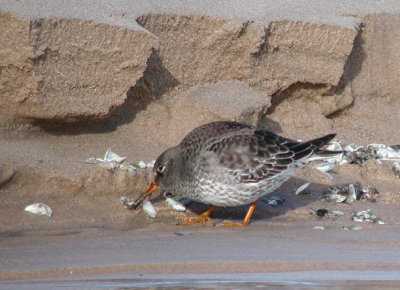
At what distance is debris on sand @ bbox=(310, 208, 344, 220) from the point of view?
7.47 meters

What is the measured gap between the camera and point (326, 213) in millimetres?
7492

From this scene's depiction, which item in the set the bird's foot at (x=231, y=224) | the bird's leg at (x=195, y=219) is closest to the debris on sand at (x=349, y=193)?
the bird's foot at (x=231, y=224)

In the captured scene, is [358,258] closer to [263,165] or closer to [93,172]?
[263,165]

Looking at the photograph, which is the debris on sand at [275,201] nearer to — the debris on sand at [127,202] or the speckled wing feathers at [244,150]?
the speckled wing feathers at [244,150]

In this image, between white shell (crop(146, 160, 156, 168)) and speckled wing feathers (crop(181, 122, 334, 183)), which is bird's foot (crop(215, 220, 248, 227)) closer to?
speckled wing feathers (crop(181, 122, 334, 183))

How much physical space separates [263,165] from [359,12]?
117 inches

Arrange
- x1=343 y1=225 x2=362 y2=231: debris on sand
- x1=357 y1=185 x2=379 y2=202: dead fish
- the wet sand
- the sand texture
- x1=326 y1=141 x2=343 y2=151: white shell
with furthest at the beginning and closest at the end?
x1=326 y1=141 x2=343 y2=151: white shell, x1=357 y1=185 x2=379 y2=202: dead fish, x1=343 y1=225 x2=362 y2=231: debris on sand, the sand texture, the wet sand

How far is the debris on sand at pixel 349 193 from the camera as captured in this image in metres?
7.80

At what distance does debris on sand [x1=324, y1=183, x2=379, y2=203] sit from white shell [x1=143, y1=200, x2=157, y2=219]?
5.68ft

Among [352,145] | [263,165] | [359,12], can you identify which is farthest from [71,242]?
[359,12]

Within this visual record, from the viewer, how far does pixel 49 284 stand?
5.28 meters

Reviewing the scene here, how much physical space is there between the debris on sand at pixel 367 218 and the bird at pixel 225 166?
684 millimetres

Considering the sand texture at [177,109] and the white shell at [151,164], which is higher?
the sand texture at [177,109]

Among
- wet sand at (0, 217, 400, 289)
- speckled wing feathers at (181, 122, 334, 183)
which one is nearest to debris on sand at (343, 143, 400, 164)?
speckled wing feathers at (181, 122, 334, 183)
